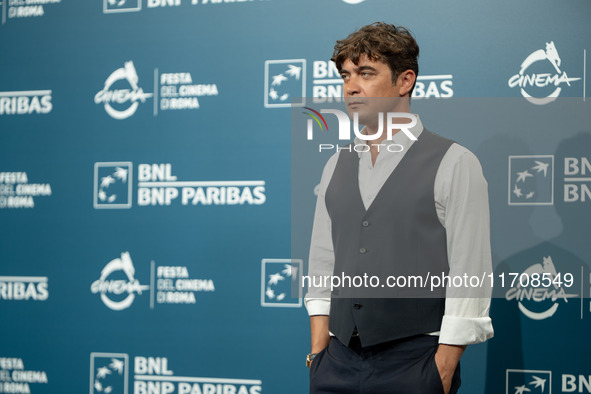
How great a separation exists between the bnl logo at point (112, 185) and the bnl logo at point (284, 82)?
70 cm

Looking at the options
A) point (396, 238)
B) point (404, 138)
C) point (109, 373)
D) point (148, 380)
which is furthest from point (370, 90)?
point (109, 373)

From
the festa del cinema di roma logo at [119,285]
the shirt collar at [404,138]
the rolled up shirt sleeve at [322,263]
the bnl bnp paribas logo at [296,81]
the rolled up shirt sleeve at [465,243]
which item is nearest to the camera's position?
the rolled up shirt sleeve at [465,243]

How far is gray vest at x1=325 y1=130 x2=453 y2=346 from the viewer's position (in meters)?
1.81

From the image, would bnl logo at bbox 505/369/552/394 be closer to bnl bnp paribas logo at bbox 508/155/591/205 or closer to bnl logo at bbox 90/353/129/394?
bnl bnp paribas logo at bbox 508/155/591/205

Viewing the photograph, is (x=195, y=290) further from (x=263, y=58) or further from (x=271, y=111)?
→ (x=263, y=58)

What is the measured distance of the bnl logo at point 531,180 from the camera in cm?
263

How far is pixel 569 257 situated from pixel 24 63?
8.17 feet

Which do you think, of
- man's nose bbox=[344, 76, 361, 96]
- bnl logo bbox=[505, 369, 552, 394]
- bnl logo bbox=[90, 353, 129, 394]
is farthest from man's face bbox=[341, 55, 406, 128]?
bnl logo bbox=[90, 353, 129, 394]

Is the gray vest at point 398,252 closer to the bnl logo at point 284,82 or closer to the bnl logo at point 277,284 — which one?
the bnl logo at point 277,284

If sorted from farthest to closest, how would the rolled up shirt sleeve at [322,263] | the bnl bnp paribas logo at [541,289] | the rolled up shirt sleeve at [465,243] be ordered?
the bnl bnp paribas logo at [541,289] < the rolled up shirt sleeve at [322,263] < the rolled up shirt sleeve at [465,243]

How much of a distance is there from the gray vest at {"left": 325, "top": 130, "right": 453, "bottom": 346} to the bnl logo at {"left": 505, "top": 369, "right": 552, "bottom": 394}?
1.00 meters

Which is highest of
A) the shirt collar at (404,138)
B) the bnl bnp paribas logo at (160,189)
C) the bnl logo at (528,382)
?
the shirt collar at (404,138)

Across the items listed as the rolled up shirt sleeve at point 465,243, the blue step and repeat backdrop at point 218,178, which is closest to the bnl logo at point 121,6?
the blue step and repeat backdrop at point 218,178

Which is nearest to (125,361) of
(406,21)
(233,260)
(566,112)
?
(233,260)
